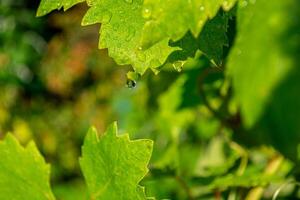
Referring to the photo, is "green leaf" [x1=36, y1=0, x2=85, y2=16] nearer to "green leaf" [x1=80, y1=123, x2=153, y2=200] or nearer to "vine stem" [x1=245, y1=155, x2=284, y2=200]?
"green leaf" [x1=80, y1=123, x2=153, y2=200]

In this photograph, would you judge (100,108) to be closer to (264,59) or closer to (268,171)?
(268,171)

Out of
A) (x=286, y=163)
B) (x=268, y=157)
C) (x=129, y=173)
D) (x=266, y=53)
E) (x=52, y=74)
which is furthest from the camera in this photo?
(x=52, y=74)

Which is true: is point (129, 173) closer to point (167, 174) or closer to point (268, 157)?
point (167, 174)

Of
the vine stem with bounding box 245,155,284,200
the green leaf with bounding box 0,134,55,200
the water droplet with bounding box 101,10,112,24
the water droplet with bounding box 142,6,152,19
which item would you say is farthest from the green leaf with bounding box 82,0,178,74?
the vine stem with bounding box 245,155,284,200

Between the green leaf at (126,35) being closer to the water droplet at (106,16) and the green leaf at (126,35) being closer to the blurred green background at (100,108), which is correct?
the water droplet at (106,16)

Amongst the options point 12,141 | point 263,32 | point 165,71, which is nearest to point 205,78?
point 165,71

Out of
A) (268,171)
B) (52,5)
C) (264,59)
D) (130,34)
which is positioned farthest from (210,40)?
(268,171)
